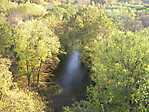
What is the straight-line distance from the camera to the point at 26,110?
3341 centimetres

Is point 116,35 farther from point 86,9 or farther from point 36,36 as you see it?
point 86,9

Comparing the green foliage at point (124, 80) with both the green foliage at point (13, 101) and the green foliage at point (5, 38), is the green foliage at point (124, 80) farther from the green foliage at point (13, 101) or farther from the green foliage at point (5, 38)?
the green foliage at point (5, 38)

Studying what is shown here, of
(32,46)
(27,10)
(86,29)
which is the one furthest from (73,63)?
(27,10)

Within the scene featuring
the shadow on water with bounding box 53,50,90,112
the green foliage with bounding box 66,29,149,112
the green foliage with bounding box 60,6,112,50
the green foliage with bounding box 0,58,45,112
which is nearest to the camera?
the green foliage with bounding box 0,58,45,112

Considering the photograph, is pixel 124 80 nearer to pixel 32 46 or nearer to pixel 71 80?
pixel 32 46

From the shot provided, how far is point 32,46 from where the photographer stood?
181 ft

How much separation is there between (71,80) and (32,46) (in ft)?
50.8

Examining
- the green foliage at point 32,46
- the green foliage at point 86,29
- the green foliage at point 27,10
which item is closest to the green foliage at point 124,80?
the green foliage at point 32,46

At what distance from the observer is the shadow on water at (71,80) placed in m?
58.0

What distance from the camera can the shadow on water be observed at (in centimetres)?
5799

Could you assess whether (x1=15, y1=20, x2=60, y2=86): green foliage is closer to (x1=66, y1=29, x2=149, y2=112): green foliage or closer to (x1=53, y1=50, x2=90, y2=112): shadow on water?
(x1=53, y1=50, x2=90, y2=112): shadow on water

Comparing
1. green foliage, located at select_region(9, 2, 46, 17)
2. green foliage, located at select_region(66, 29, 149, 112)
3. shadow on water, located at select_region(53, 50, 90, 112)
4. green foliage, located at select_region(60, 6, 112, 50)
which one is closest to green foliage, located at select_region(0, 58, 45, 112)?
green foliage, located at select_region(66, 29, 149, 112)

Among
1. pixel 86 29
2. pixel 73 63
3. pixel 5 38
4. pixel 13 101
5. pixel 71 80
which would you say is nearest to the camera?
pixel 13 101

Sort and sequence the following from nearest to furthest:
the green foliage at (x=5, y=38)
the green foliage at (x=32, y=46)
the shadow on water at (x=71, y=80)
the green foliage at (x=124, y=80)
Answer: the green foliage at (x=124, y=80)
the green foliage at (x=32, y=46)
the shadow on water at (x=71, y=80)
the green foliage at (x=5, y=38)
